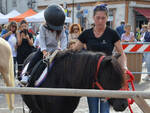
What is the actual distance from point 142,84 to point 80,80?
6.11 meters

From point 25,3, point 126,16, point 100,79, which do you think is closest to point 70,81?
point 100,79

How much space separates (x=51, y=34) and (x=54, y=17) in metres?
0.35

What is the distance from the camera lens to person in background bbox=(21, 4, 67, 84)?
3547mm

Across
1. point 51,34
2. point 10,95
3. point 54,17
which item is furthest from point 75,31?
point 54,17

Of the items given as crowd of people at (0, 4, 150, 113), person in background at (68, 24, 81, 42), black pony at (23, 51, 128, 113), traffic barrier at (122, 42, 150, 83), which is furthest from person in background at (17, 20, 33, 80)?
black pony at (23, 51, 128, 113)

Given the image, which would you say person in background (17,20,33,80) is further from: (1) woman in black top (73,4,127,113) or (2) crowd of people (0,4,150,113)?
(1) woman in black top (73,4,127,113)

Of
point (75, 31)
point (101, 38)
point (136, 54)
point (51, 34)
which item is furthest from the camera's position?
point (136, 54)

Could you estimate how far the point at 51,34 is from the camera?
12.4 feet

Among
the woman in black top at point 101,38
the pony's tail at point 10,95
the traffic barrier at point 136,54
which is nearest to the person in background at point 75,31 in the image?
the traffic barrier at point 136,54

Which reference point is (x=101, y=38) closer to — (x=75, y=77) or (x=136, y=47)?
(x=75, y=77)

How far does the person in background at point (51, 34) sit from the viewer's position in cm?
355

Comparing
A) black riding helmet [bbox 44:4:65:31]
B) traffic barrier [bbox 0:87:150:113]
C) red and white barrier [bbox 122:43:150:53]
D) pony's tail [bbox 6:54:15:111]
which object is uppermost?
black riding helmet [bbox 44:4:65:31]

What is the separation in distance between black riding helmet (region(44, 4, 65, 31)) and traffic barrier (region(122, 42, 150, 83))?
16.6 ft

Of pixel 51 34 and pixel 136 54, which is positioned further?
pixel 136 54
